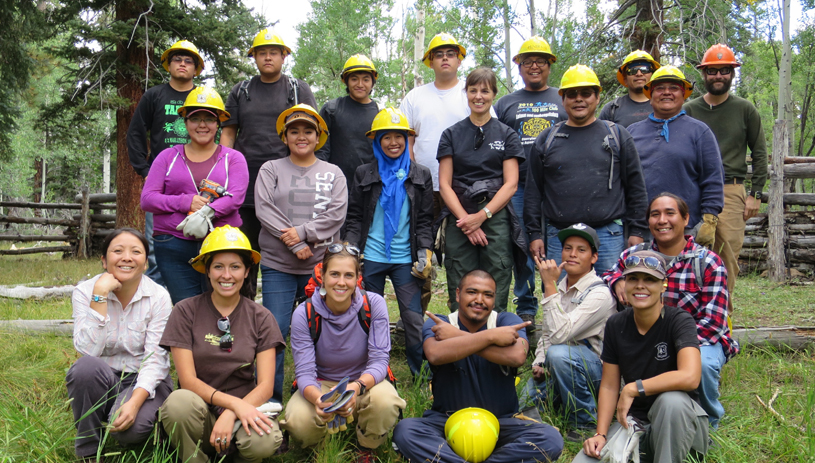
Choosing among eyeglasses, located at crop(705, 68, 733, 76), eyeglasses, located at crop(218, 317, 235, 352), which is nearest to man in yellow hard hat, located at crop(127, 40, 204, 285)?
eyeglasses, located at crop(218, 317, 235, 352)

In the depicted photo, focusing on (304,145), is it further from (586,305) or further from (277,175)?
(586,305)

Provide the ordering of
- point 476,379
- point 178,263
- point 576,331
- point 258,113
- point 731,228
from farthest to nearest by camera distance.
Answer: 1. point 731,228
2. point 258,113
3. point 178,263
4. point 576,331
5. point 476,379

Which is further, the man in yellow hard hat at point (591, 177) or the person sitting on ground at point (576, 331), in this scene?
the man in yellow hard hat at point (591, 177)

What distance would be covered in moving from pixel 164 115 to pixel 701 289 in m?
4.53

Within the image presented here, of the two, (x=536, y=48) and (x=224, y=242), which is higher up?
(x=536, y=48)

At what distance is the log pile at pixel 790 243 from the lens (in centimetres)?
1014

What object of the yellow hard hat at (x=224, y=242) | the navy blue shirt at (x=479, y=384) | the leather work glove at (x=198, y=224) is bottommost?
the navy blue shirt at (x=479, y=384)

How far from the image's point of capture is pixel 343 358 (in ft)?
11.6

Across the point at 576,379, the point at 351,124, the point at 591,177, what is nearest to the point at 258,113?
the point at 351,124

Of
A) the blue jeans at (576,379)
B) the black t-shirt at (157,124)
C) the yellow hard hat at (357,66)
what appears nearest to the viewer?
the blue jeans at (576,379)

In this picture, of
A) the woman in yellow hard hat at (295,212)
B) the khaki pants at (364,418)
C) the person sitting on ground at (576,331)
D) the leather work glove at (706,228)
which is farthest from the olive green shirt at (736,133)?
the khaki pants at (364,418)

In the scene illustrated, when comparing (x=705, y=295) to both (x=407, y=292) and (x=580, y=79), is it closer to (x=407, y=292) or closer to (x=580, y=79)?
(x=580, y=79)

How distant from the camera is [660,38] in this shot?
31.1ft

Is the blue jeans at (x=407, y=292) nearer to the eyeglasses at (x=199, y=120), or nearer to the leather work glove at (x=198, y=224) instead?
the leather work glove at (x=198, y=224)
